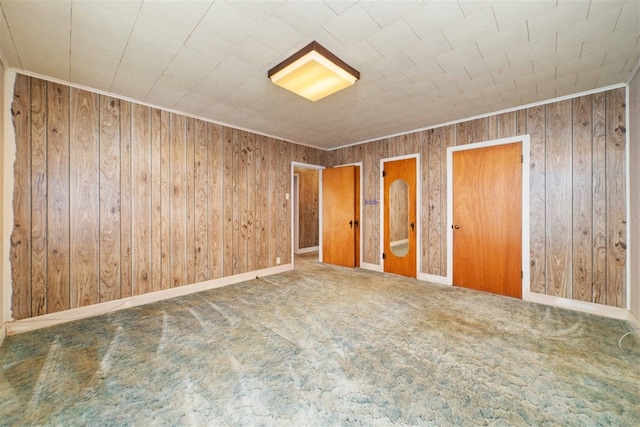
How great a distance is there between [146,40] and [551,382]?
13.0 feet

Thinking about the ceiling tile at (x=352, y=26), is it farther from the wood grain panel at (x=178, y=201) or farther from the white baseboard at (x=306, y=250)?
the white baseboard at (x=306, y=250)

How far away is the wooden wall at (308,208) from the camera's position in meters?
7.04

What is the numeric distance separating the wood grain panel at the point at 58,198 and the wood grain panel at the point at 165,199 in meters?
0.89

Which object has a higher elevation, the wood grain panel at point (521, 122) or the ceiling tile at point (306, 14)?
the ceiling tile at point (306, 14)

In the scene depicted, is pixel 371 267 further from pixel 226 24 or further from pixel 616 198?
pixel 226 24

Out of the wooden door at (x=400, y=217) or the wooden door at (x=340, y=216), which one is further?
the wooden door at (x=340, y=216)

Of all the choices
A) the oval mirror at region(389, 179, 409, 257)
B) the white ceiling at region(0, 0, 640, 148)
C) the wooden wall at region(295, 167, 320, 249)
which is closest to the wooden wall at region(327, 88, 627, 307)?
the white ceiling at region(0, 0, 640, 148)

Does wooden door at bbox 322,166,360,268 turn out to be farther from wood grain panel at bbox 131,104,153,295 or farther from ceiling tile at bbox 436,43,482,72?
wood grain panel at bbox 131,104,153,295

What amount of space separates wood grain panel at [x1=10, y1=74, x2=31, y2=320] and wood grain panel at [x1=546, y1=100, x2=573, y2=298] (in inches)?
232

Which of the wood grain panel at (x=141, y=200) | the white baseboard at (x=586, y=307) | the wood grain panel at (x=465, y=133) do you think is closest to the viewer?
the white baseboard at (x=586, y=307)

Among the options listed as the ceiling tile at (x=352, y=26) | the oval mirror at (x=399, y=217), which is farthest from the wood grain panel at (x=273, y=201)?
the ceiling tile at (x=352, y=26)

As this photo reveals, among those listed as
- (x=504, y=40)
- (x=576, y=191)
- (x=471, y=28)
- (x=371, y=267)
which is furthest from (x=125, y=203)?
(x=576, y=191)

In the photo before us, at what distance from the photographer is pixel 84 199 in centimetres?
276

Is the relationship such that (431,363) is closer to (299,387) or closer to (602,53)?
(299,387)
